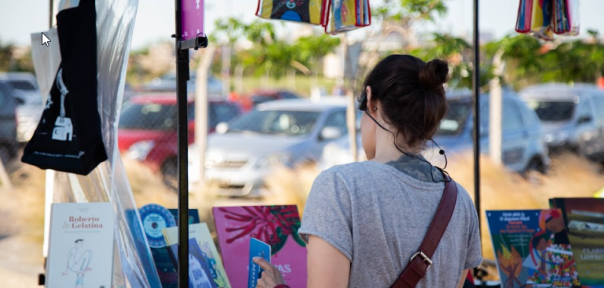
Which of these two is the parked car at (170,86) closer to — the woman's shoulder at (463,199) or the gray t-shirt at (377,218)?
the woman's shoulder at (463,199)

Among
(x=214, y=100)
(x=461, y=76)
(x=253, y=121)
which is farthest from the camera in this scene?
(x=214, y=100)

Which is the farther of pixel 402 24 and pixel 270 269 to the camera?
pixel 402 24

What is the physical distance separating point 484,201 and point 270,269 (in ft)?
14.7

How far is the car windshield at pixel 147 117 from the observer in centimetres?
1004

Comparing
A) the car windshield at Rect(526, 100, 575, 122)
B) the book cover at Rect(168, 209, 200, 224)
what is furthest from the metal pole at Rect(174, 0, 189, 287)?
the car windshield at Rect(526, 100, 575, 122)

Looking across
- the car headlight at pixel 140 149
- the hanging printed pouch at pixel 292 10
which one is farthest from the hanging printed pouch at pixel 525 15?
the car headlight at pixel 140 149

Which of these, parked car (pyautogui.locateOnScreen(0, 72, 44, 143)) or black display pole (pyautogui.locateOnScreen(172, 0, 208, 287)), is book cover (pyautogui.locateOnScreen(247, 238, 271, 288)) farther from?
parked car (pyautogui.locateOnScreen(0, 72, 44, 143))

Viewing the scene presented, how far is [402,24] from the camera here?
271 inches

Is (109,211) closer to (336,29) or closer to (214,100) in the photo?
(336,29)

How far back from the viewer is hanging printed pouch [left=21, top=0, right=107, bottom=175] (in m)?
2.78

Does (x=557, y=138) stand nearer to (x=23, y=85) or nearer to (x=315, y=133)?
(x=315, y=133)

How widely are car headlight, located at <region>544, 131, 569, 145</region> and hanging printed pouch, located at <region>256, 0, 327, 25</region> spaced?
31.9ft

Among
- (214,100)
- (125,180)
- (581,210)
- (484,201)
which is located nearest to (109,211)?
(125,180)

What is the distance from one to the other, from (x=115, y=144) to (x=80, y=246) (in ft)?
1.44
